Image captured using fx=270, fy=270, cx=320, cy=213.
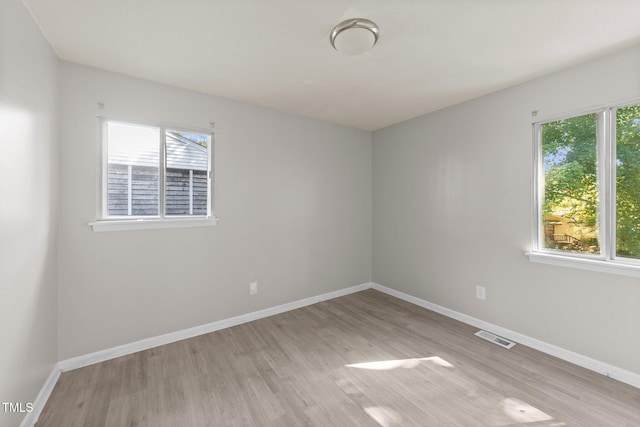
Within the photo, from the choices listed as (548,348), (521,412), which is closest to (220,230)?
(521,412)

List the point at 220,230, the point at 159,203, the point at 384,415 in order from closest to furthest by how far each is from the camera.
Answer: the point at 384,415
the point at 159,203
the point at 220,230

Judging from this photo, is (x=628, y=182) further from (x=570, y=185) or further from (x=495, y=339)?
(x=495, y=339)

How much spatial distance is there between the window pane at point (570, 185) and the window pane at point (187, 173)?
3.24m

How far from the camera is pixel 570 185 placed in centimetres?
231

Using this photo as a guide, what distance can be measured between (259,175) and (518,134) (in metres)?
2.64

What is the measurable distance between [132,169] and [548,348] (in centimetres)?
400

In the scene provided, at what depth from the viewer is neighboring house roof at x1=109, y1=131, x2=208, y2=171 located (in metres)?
2.36

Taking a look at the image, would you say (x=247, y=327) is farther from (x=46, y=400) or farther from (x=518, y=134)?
(x=518, y=134)

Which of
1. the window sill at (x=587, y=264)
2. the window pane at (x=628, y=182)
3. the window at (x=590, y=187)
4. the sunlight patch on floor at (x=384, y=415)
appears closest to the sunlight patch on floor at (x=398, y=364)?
the sunlight patch on floor at (x=384, y=415)

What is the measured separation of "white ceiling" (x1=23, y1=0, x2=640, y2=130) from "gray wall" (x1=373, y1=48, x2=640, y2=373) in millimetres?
258

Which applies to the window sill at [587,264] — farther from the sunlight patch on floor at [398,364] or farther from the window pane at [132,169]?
the window pane at [132,169]

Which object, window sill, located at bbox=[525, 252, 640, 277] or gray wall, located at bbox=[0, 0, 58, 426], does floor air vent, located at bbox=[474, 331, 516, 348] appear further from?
gray wall, located at bbox=[0, 0, 58, 426]

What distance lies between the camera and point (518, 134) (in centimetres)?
254

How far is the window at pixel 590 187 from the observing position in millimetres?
2018
